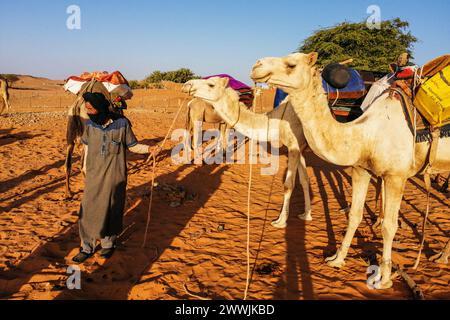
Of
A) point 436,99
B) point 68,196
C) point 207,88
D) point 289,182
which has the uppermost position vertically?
point 207,88

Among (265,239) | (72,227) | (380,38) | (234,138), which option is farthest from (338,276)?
(380,38)

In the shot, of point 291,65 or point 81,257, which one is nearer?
A: point 291,65

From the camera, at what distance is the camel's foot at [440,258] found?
417 cm

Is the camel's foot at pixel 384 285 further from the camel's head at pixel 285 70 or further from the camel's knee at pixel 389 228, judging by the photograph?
the camel's head at pixel 285 70

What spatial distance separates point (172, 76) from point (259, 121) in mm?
42213

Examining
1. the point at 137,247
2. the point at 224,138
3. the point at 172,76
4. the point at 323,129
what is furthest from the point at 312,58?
the point at 172,76

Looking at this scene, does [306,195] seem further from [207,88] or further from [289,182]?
[207,88]

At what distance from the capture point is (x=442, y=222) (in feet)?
18.4

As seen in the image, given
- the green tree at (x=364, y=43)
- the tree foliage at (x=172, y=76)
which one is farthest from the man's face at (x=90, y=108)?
the tree foliage at (x=172, y=76)

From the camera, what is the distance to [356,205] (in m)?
3.97

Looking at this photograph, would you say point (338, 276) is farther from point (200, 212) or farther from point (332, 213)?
point (200, 212)

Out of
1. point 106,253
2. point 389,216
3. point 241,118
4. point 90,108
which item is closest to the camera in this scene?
point 389,216

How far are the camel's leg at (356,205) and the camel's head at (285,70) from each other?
164 centimetres

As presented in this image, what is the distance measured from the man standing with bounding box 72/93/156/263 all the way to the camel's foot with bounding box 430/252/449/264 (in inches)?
171
